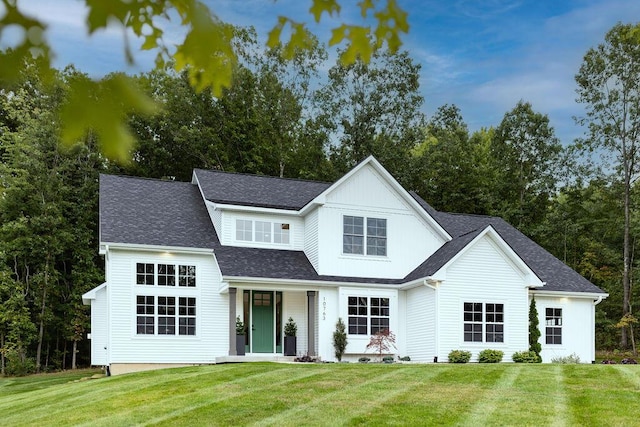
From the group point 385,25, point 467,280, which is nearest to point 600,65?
point 467,280

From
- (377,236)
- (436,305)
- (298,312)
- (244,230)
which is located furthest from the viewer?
(377,236)

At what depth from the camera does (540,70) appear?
3653 cm

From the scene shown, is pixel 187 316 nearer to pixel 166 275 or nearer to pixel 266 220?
pixel 166 275

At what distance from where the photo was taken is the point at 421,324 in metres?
22.0

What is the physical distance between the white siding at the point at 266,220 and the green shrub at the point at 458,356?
5936 millimetres

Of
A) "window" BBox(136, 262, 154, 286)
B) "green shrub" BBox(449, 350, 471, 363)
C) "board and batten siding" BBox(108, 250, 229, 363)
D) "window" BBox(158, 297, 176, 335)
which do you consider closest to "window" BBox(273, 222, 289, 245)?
"board and batten siding" BBox(108, 250, 229, 363)

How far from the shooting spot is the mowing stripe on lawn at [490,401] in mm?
10016

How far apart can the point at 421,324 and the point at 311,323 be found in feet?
11.2

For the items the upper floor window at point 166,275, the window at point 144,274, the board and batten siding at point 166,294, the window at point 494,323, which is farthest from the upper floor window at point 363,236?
the window at point 144,274

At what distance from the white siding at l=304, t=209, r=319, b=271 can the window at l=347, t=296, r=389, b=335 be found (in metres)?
1.72

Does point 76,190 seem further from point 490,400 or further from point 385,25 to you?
point 385,25

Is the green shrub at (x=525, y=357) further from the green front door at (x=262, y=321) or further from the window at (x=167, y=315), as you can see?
the window at (x=167, y=315)

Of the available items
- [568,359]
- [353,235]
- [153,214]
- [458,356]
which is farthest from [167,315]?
[568,359]

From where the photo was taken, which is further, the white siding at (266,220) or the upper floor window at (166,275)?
the white siding at (266,220)
